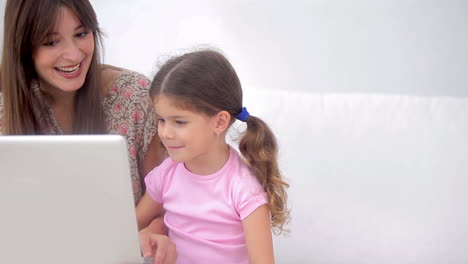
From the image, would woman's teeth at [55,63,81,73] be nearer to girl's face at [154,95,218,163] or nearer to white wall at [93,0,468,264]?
girl's face at [154,95,218,163]

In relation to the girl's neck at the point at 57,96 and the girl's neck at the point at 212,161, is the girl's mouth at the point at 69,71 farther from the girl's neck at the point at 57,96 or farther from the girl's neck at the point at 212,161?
the girl's neck at the point at 212,161

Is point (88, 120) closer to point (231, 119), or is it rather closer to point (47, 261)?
point (231, 119)

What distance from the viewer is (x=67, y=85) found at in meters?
1.12

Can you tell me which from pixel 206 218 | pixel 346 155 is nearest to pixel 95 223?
pixel 206 218

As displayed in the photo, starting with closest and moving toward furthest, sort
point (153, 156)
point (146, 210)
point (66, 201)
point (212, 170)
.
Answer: point (66, 201) < point (212, 170) < point (146, 210) < point (153, 156)

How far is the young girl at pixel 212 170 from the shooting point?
0.99m

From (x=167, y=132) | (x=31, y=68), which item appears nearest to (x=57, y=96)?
(x=31, y=68)

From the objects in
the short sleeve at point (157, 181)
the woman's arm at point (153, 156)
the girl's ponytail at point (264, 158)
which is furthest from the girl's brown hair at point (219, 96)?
the woman's arm at point (153, 156)

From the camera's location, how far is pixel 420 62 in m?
1.62

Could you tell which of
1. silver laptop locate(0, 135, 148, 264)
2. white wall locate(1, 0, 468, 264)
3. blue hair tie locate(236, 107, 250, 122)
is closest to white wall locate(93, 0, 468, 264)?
white wall locate(1, 0, 468, 264)

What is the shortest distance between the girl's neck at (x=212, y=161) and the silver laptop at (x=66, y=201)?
354 millimetres

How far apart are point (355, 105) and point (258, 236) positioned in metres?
0.65

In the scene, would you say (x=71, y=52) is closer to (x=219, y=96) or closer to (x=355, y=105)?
(x=219, y=96)

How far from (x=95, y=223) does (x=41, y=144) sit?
0.44 feet
